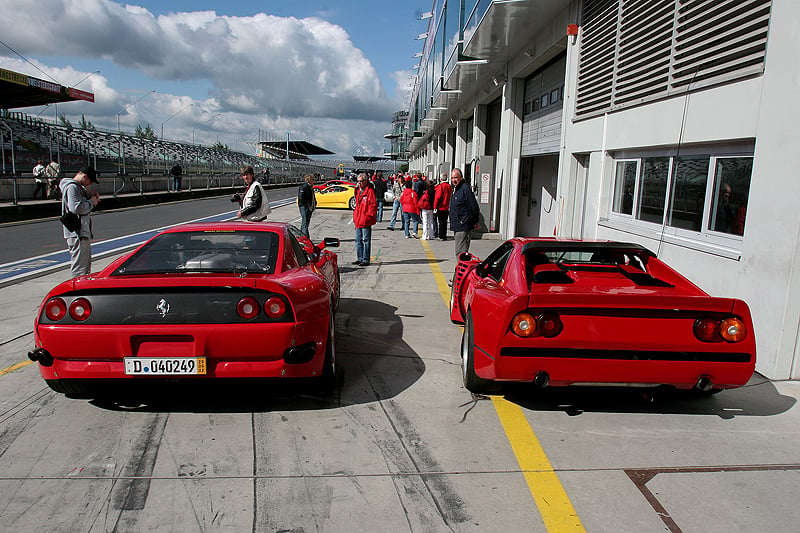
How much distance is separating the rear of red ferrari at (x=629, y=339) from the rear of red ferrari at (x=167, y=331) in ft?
5.05

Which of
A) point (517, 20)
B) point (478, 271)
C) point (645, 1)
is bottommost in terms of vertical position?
point (478, 271)

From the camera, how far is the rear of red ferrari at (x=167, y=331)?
368cm

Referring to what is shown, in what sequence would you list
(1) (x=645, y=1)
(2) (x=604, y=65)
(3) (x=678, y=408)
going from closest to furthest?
(3) (x=678, y=408) < (1) (x=645, y=1) < (2) (x=604, y=65)

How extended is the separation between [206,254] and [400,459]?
2.39 metres

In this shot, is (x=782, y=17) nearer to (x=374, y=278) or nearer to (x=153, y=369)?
(x=153, y=369)

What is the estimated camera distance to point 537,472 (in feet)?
11.0

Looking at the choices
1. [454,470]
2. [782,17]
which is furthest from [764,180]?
[454,470]

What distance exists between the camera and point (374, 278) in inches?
384

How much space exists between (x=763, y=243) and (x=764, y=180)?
55 cm

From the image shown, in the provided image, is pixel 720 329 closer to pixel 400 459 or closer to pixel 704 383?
pixel 704 383

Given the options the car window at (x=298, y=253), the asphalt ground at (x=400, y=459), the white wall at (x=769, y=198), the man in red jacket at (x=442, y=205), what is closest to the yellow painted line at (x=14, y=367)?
the asphalt ground at (x=400, y=459)

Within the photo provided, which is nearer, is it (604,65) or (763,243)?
(763,243)

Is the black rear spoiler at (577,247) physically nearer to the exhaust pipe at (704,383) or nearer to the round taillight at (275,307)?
the exhaust pipe at (704,383)

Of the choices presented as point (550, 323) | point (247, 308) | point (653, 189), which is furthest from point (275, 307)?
point (653, 189)
